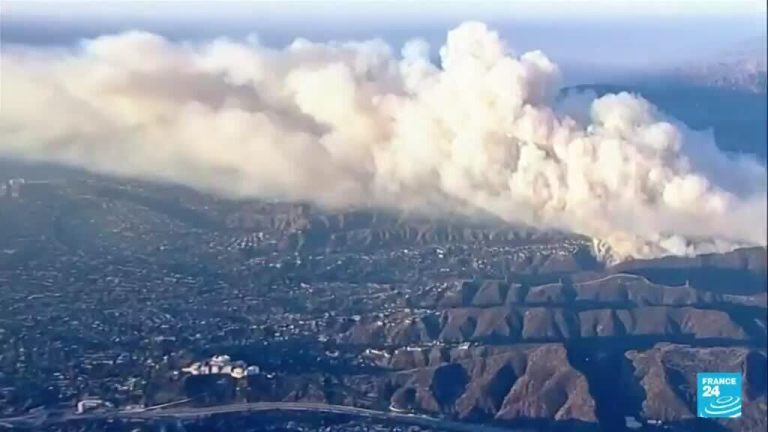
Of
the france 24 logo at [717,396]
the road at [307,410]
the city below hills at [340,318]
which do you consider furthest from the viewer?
the france 24 logo at [717,396]

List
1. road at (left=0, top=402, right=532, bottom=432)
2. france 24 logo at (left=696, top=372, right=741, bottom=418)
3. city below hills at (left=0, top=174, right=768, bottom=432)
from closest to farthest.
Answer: road at (left=0, top=402, right=532, bottom=432) < city below hills at (left=0, top=174, right=768, bottom=432) < france 24 logo at (left=696, top=372, right=741, bottom=418)

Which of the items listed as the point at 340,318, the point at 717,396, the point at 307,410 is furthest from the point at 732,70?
the point at 307,410

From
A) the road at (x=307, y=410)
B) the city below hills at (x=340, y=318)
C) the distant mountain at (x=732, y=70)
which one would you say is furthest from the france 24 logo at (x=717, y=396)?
the distant mountain at (x=732, y=70)

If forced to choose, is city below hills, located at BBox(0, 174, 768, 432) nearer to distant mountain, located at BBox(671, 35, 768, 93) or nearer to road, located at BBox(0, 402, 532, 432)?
road, located at BBox(0, 402, 532, 432)

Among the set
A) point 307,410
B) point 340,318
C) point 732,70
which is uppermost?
point 732,70

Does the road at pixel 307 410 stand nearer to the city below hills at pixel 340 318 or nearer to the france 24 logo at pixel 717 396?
the city below hills at pixel 340 318

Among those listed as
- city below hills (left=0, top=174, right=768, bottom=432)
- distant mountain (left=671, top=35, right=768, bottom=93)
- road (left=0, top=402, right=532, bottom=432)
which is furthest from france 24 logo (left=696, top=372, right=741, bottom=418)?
distant mountain (left=671, top=35, right=768, bottom=93)

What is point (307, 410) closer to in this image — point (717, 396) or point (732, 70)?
point (717, 396)

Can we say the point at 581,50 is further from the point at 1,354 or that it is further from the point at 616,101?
the point at 1,354
